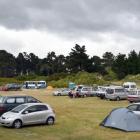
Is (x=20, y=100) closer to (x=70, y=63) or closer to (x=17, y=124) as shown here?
(x=17, y=124)

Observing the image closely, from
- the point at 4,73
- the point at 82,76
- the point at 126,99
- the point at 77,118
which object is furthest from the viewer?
the point at 4,73

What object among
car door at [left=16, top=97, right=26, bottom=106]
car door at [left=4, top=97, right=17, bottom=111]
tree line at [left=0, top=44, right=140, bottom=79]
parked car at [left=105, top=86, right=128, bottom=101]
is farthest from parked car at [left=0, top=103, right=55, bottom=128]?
tree line at [left=0, top=44, right=140, bottom=79]

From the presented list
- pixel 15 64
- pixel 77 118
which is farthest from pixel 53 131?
pixel 15 64

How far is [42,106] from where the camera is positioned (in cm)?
2842

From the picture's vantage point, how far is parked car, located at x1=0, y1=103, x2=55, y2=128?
2702 centimetres

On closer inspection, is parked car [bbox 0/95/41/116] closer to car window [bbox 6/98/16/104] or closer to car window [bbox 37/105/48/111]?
car window [bbox 6/98/16/104]

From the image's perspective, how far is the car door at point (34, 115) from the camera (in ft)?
89.8

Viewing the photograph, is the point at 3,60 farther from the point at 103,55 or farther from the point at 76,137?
the point at 76,137

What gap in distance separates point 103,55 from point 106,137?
172 metres

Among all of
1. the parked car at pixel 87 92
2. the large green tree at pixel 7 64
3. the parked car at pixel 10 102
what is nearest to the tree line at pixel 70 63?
the large green tree at pixel 7 64

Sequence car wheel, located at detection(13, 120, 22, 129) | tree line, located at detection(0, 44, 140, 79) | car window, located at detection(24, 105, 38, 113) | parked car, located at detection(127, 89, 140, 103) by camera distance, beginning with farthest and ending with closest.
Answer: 1. tree line, located at detection(0, 44, 140, 79)
2. parked car, located at detection(127, 89, 140, 103)
3. car window, located at detection(24, 105, 38, 113)
4. car wheel, located at detection(13, 120, 22, 129)

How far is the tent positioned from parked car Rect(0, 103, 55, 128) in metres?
4.16

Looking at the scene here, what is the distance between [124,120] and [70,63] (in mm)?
125356

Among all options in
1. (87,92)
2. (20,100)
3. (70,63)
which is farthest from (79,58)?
(20,100)
